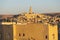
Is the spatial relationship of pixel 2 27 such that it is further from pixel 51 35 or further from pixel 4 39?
pixel 51 35

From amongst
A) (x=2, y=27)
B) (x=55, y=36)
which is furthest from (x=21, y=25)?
(x=55, y=36)

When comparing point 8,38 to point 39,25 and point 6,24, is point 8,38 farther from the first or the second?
point 39,25

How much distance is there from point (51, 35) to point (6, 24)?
2.53 meters

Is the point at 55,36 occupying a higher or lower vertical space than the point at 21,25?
lower

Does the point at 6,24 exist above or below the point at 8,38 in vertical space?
above

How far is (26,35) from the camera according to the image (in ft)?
34.7

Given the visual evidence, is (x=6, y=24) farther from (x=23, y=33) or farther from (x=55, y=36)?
(x=55, y=36)

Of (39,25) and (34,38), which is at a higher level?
(39,25)

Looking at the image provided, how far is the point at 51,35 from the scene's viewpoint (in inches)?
418

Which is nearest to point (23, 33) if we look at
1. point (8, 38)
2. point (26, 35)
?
point (26, 35)

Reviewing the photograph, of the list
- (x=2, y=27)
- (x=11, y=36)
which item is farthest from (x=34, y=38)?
(x=2, y=27)

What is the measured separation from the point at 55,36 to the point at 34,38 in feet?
4.34

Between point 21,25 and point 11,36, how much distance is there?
80 cm

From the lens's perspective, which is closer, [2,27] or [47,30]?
[47,30]
